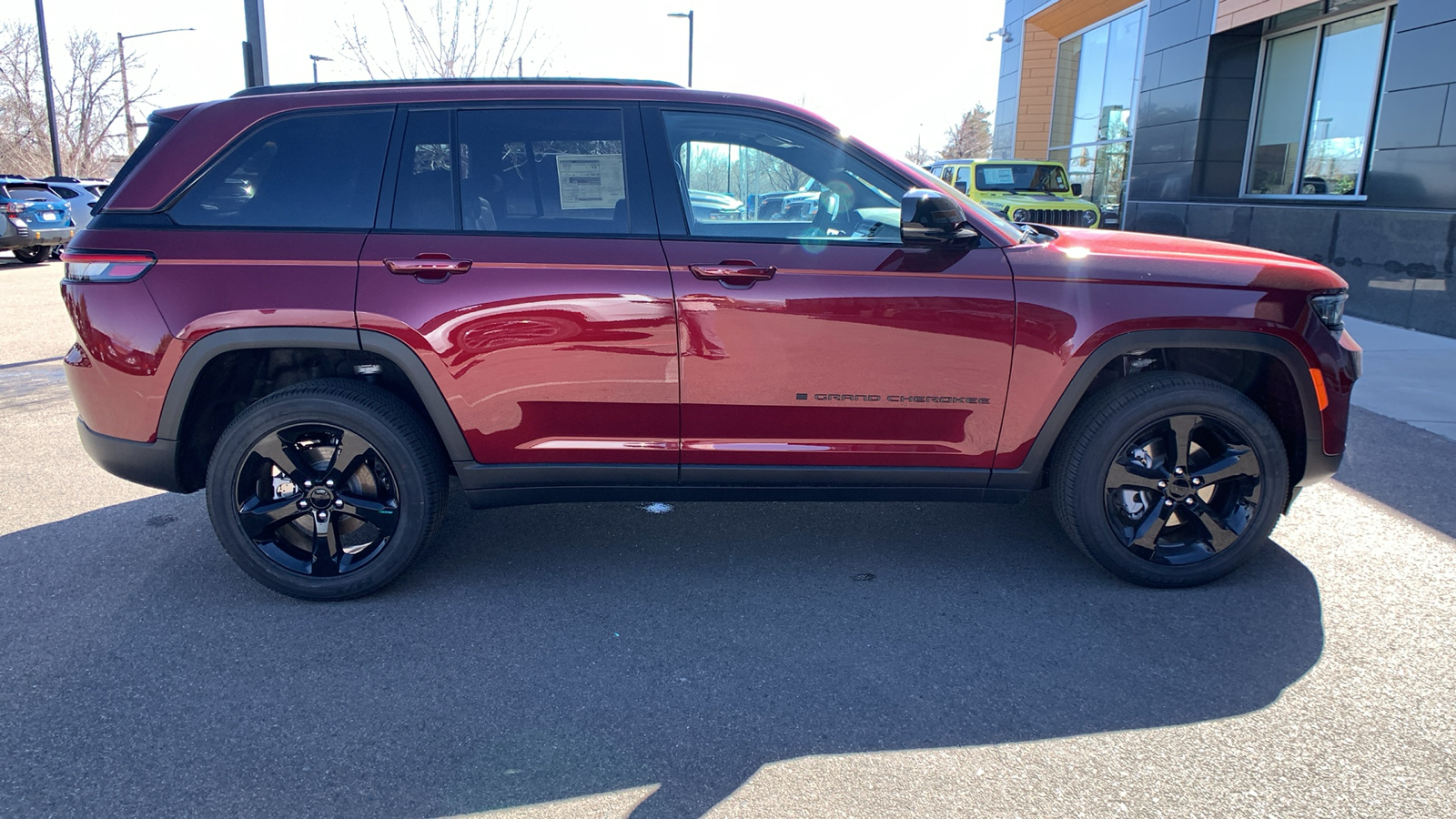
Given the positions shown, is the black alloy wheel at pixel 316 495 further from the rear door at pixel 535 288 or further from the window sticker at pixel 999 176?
Answer: the window sticker at pixel 999 176

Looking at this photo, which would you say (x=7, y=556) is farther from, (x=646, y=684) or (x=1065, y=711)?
(x=1065, y=711)

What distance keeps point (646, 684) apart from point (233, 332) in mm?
1891

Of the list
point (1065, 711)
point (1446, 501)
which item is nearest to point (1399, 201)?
point (1446, 501)

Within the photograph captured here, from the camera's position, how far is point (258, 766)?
8.21 feet

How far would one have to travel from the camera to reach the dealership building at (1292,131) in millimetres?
9656

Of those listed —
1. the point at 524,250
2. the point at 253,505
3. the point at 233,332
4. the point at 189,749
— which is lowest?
the point at 189,749

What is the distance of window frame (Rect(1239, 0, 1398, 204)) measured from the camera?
11.2 m

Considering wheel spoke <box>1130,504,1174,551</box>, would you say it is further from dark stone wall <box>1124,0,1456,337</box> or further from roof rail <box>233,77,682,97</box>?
dark stone wall <box>1124,0,1456,337</box>

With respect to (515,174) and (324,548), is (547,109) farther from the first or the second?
(324,548)

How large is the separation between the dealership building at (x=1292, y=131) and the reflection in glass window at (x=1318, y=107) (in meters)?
0.02

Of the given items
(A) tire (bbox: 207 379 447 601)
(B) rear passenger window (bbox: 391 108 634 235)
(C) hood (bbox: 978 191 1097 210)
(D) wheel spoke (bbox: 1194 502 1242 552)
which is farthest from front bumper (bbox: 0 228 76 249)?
(D) wheel spoke (bbox: 1194 502 1242 552)

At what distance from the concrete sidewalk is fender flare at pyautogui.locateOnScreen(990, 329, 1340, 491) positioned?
10.5 feet

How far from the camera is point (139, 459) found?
3.41 meters

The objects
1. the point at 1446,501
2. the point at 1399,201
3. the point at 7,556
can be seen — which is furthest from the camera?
the point at 1399,201
